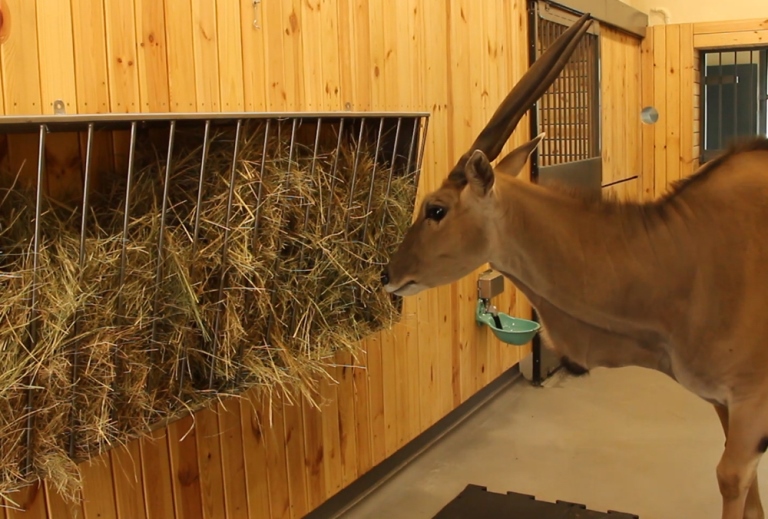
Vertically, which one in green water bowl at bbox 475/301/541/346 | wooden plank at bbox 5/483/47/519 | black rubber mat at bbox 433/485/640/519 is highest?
wooden plank at bbox 5/483/47/519

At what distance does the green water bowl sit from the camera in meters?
3.47

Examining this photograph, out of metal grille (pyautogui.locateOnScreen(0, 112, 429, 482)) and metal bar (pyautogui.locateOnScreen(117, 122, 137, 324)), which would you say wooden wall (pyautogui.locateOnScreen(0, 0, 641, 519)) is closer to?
metal grille (pyautogui.locateOnScreen(0, 112, 429, 482))

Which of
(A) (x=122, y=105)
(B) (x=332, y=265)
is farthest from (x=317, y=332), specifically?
(A) (x=122, y=105)

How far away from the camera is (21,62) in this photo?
5.23 feet

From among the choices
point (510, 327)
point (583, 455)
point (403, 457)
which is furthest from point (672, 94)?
point (403, 457)

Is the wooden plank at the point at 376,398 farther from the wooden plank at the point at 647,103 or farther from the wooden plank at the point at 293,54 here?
the wooden plank at the point at 647,103

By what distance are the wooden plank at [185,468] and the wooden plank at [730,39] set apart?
4635 millimetres

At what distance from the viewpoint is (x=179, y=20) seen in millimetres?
1922

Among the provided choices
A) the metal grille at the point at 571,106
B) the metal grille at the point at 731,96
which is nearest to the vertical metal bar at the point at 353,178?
the metal grille at the point at 571,106

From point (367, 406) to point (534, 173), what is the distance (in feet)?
5.44

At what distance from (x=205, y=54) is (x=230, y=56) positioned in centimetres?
8

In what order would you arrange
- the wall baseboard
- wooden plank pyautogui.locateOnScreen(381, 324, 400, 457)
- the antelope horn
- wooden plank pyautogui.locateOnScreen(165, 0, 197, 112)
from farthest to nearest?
wooden plank pyautogui.locateOnScreen(381, 324, 400, 457), the wall baseboard, the antelope horn, wooden plank pyautogui.locateOnScreen(165, 0, 197, 112)

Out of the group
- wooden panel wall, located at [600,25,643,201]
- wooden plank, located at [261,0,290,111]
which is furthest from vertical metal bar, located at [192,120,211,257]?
wooden panel wall, located at [600,25,643,201]

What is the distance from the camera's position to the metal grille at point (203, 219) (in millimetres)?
1515
